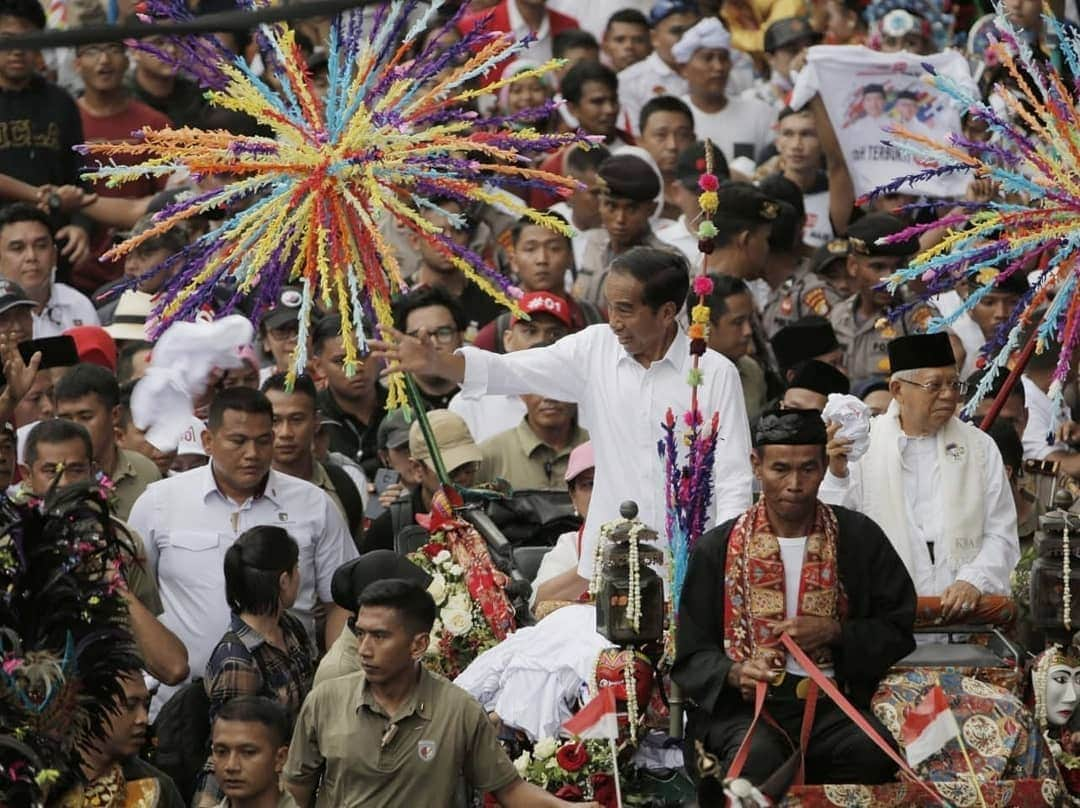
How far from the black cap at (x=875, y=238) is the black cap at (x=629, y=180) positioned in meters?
1.20

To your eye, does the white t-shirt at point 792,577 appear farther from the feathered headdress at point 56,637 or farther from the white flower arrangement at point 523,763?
the feathered headdress at point 56,637

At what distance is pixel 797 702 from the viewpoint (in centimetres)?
931

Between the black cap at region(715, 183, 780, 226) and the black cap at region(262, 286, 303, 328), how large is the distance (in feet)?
8.03

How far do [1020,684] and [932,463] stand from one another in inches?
46.1

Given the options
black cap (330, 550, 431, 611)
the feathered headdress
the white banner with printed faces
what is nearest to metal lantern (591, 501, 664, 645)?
black cap (330, 550, 431, 611)

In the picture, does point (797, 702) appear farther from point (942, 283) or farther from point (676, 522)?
point (942, 283)

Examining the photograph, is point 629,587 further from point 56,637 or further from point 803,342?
point 803,342

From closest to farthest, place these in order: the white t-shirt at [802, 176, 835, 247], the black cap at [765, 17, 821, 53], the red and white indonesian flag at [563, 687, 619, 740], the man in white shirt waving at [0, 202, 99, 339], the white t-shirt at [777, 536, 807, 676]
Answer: the red and white indonesian flag at [563, 687, 619, 740]
the white t-shirt at [777, 536, 807, 676]
the man in white shirt waving at [0, 202, 99, 339]
the white t-shirt at [802, 176, 835, 247]
the black cap at [765, 17, 821, 53]

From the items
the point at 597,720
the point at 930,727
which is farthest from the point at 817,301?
the point at 597,720

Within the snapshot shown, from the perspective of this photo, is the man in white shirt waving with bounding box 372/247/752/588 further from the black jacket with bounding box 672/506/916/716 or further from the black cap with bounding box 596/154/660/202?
the black cap with bounding box 596/154/660/202

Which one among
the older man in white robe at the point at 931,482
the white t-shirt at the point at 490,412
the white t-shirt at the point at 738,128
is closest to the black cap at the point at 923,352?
the older man in white robe at the point at 931,482

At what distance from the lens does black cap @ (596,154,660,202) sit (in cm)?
1400

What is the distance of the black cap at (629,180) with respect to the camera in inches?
551

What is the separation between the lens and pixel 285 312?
526 inches
